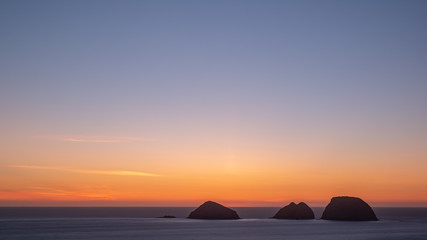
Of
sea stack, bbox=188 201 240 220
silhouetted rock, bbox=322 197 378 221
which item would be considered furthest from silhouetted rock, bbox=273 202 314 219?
sea stack, bbox=188 201 240 220

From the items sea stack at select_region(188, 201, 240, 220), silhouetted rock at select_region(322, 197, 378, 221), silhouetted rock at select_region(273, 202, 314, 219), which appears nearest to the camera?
silhouetted rock at select_region(322, 197, 378, 221)

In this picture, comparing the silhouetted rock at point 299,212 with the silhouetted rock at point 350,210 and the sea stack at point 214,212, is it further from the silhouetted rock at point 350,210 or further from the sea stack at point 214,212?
the sea stack at point 214,212

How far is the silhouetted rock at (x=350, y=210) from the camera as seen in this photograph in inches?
5187

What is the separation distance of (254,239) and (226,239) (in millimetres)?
4763

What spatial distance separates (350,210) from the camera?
132m

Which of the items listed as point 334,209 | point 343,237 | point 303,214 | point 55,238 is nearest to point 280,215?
point 303,214

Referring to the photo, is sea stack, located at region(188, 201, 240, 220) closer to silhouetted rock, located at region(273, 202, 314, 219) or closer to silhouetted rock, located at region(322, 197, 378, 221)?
silhouetted rock, located at region(273, 202, 314, 219)

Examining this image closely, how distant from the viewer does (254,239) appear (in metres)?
75.8

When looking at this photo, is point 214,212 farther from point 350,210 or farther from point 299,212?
point 350,210

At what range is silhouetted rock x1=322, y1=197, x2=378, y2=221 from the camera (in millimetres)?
131750

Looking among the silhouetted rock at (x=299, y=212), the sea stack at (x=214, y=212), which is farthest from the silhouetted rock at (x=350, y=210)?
the sea stack at (x=214, y=212)

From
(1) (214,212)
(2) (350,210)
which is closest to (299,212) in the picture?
(2) (350,210)

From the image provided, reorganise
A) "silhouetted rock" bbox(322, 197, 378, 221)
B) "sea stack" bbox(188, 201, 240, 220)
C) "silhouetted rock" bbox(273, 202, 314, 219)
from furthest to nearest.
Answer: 1. "silhouetted rock" bbox(273, 202, 314, 219)
2. "sea stack" bbox(188, 201, 240, 220)
3. "silhouetted rock" bbox(322, 197, 378, 221)

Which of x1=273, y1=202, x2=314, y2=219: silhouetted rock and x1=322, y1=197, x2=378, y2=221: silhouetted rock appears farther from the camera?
x1=273, y1=202, x2=314, y2=219: silhouetted rock
